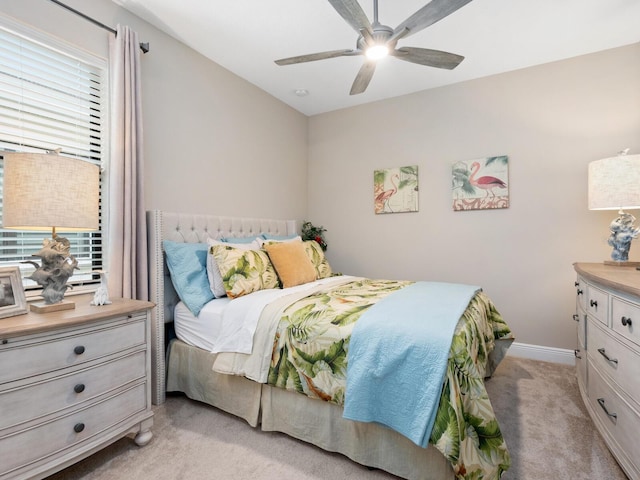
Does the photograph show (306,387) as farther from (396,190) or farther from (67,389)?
(396,190)

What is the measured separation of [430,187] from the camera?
357 cm

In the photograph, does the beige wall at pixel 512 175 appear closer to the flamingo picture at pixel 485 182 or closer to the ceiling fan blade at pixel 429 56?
the flamingo picture at pixel 485 182

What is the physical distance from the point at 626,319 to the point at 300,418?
65.4 inches

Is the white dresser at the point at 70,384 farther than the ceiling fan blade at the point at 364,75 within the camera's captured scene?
No

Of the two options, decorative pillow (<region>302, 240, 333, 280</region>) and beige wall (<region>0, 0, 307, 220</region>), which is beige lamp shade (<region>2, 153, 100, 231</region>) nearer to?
beige wall (<region>0, 0, 307, 220</region>)

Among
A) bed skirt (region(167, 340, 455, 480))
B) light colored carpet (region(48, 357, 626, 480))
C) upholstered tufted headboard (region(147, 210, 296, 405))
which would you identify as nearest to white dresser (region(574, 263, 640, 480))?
light colored carpet (region(48, 357, 626, 480))

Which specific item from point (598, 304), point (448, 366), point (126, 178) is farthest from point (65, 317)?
point (598, 304)

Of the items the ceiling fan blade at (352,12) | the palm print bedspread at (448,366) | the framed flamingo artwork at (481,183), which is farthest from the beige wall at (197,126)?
the framed flamingo artwork at (481,183)

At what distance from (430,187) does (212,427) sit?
3.01 metres

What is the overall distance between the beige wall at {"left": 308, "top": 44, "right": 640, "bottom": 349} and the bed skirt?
2.26 metres

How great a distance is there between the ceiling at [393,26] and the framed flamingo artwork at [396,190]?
96cm

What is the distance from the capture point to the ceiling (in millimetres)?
2248

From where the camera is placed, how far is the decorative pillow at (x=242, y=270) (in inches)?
88.0

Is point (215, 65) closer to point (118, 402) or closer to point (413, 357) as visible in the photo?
point (118, 402)
